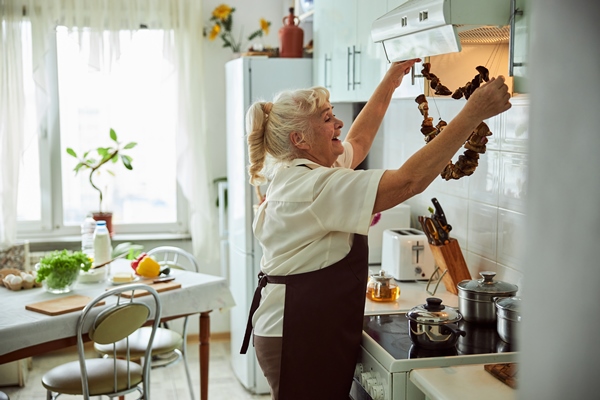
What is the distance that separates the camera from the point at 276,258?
6.68 feet

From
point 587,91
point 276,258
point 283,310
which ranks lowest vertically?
point 283,310

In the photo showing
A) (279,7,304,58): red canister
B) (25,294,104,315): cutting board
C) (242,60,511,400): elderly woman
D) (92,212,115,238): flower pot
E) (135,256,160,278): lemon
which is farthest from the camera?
(92,212,115,238): flower pot

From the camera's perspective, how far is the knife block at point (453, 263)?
8.52 ft

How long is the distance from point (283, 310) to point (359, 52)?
4.64 feet

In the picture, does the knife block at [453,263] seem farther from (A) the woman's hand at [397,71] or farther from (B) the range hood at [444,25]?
(B) the range hood at [444,25]

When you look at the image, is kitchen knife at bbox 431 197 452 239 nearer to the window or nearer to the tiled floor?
the tiled floor

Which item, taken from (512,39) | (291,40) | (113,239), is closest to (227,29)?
(291,40)

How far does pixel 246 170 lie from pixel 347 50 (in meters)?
0.94

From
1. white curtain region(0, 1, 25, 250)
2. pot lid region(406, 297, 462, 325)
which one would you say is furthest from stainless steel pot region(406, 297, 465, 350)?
white curtain region(0, 1, 25, 250)

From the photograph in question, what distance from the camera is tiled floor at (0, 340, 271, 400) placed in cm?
395

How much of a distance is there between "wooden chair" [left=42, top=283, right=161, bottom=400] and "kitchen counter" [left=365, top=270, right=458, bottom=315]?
0.93 meters

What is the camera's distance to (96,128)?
14.9 ft

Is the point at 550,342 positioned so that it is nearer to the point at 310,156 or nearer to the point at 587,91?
the point at 587,91

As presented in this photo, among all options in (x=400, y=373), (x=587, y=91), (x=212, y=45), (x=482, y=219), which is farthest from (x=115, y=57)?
(x=587, y=91)
